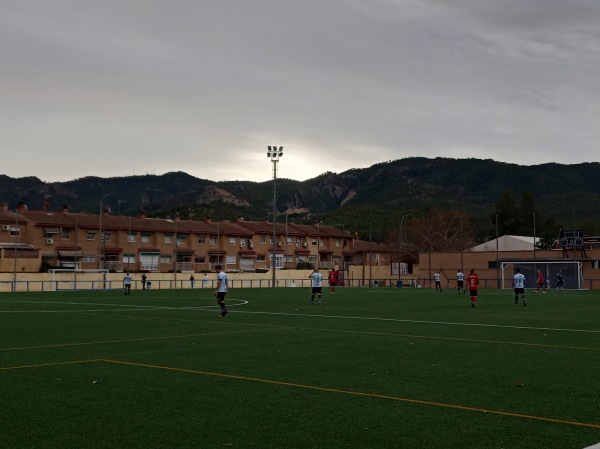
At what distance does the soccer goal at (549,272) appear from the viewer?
72.8m

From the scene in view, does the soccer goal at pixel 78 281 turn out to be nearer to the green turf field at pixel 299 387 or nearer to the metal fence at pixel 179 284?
the metal fence at pixel 179 284

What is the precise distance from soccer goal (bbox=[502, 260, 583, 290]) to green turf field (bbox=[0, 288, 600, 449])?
5414cm

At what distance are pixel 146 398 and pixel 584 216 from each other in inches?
6257

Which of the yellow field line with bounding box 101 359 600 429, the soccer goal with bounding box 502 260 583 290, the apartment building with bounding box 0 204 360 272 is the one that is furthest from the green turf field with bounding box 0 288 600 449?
the apartment building with bounding box 0 204 360 272

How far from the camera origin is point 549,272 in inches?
2963

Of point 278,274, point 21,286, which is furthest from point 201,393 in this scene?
point 278,274

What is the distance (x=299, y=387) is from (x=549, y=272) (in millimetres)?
68626

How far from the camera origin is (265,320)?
85.6ft

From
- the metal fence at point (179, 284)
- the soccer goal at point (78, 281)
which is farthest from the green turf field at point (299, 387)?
the soccer goal at point (78, 281)

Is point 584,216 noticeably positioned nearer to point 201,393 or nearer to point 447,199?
point 447,199

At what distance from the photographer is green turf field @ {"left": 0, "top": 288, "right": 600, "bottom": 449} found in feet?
27.2

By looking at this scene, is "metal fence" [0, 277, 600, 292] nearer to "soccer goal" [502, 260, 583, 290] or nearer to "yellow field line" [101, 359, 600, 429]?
"soccer goal" [502, 260, 583, 290]

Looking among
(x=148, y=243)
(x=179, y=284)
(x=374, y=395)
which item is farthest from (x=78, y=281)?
(x=374, y=395)

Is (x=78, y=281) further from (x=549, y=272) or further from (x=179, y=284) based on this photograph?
(x=549, y=272)
